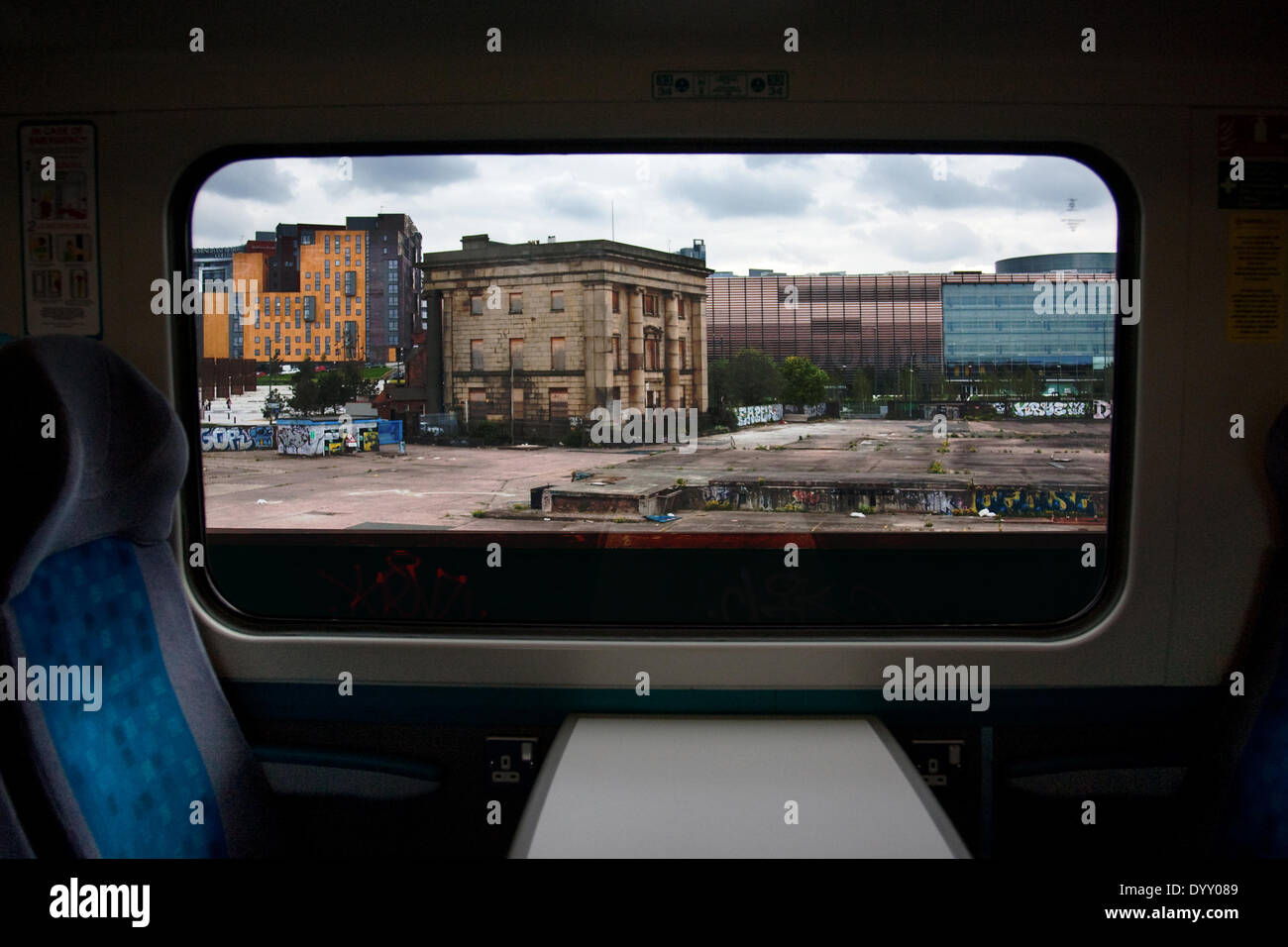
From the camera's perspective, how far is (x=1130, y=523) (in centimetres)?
203

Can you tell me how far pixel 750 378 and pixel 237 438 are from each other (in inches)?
59.0

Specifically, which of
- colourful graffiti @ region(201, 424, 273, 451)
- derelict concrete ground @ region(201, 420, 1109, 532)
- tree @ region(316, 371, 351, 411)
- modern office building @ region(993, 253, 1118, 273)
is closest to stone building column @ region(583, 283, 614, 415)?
derelict concrete ground @ region(201, 420, 1109, 532)

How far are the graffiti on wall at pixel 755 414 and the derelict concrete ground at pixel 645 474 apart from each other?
3 centimetres

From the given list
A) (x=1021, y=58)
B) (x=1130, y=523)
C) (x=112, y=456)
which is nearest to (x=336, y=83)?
(x=112, y=456)

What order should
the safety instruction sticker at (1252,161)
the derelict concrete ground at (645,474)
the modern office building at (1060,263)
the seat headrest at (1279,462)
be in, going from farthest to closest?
the derelict concrete ground at (645,474) < the modern office building at (1060,263) < the safety instruction sticker at (1252,161) < the seat headrest at (1279,462)

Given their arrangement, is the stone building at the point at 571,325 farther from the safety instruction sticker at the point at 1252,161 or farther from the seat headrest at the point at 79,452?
the safety instruction sticker at the point at 1252,161

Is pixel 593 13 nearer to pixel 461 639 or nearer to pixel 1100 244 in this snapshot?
pixel 1100 244

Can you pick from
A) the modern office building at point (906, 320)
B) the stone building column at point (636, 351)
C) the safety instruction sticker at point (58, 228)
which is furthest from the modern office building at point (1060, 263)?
the safety instruction sticker at point (58, 228)

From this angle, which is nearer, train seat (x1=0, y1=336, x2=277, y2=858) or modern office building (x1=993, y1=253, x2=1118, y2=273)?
train seat (x1=0, y1=336, x2=277, y2=858)

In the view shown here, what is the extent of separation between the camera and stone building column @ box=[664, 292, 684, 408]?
2264 mm

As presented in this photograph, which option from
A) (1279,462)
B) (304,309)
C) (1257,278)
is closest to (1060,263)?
(1257,278)

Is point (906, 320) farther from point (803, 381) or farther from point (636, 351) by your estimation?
point (636, 351)

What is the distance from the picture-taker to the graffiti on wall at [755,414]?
2281 millimetres

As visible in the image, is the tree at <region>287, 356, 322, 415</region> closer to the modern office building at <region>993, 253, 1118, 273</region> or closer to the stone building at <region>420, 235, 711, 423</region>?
the stone building at <region>420, 235, 711, 423</region>
